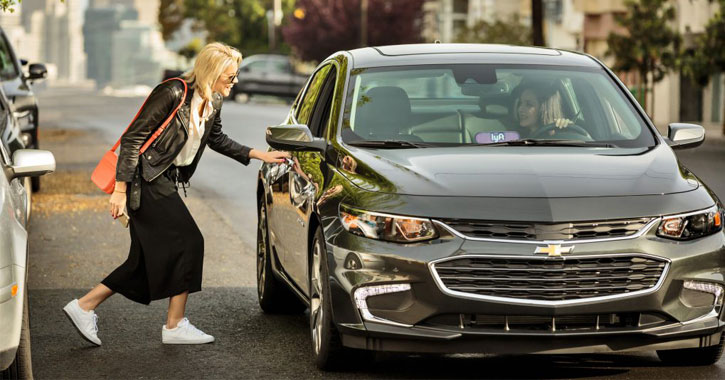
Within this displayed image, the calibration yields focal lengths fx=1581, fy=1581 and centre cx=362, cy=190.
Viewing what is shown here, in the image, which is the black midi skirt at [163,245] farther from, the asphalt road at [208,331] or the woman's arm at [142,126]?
the asphalt road at [208,331]

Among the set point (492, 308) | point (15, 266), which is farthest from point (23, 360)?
point (492, 308)

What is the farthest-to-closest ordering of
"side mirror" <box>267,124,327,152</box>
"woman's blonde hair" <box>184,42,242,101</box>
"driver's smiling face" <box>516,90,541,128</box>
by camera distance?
"woman's blonde hair" <box>184,42,242,101</box> → "driver's smiling face" <box>516,90,541,128</box> → "side mirror" <box>267,124,327,152</box>

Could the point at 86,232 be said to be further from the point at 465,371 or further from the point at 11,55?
the point at 465,371

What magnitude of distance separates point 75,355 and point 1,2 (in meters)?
6.30

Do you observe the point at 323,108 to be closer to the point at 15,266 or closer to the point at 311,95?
the point at 311,95

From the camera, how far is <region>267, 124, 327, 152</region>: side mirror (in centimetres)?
784

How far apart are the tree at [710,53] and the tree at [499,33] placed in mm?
24353

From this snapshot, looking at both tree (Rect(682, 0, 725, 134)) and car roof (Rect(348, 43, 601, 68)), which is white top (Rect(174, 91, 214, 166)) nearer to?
car roof (Rect(348, 43, 601, 68))

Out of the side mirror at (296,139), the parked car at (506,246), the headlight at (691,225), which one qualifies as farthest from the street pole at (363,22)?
the headlight at (691,225)

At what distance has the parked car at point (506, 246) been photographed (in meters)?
6.70

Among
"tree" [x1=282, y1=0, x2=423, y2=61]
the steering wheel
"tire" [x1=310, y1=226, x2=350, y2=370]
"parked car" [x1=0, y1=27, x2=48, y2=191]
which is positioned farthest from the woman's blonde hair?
"tree" [x1=282, y1=0, x2=423, y2=61]

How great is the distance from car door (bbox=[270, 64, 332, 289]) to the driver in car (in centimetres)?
120

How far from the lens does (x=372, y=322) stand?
6.86 meters

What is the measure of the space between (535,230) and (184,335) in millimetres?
2451
